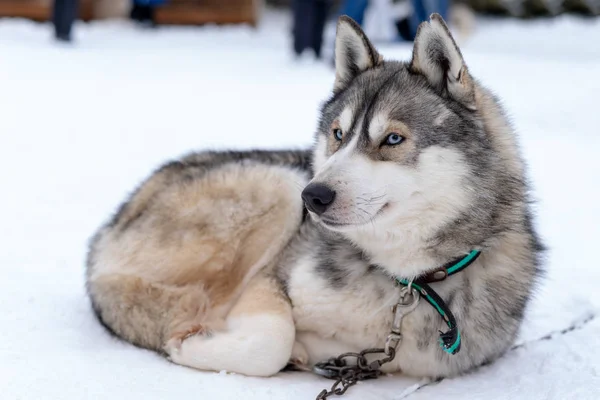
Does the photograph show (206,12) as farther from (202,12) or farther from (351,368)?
(351,368)

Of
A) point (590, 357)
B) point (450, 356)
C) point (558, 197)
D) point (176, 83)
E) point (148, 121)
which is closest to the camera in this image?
point (450, 356)

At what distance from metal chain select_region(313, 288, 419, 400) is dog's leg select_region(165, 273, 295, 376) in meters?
0.18

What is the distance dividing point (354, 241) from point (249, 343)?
555mm

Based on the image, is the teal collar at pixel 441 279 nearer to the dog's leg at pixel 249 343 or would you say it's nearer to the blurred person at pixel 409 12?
the dog's leg at pixel 249 343

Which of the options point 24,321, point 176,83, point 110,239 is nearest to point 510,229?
point 110,239

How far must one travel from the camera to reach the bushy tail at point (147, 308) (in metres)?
2.86

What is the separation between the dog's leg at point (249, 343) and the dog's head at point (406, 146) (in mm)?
498

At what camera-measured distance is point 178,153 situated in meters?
5.71

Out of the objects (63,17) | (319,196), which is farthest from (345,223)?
(63,17)

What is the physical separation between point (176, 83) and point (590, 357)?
A: 5836 mm

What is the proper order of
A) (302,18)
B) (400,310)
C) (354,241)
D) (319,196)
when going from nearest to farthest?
(319,196)
(400,310)
(354,241)
(302,18)

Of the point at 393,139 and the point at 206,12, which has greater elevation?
the point at 393,139

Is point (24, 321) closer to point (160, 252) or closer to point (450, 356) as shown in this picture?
point (160, 252)

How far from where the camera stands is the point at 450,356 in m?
2.66
